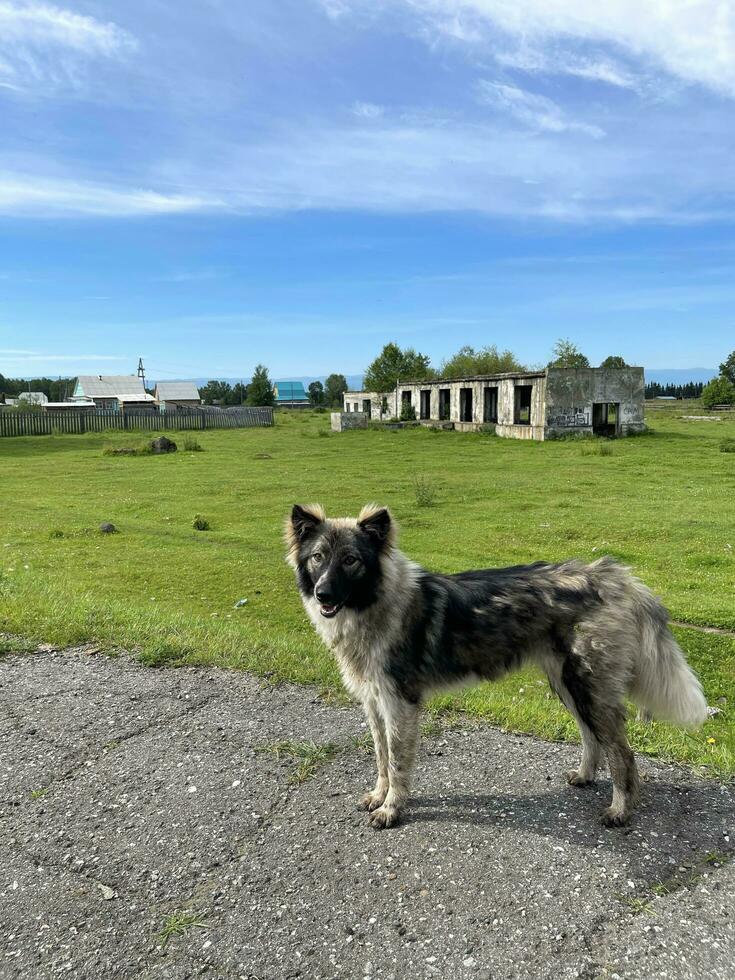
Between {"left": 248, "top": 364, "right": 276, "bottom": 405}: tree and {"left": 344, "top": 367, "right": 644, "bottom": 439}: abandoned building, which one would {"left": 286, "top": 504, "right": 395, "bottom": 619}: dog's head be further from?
{"left": 248, "top": 364, "right": 276, "bottom": 405}: tree

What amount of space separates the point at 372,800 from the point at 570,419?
1584 inches

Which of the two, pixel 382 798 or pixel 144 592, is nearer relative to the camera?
pixel 382 798

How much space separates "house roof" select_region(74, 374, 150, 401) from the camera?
126m

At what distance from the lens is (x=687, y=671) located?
4.65 metres

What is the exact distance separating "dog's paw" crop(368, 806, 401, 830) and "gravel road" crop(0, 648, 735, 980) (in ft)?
0.25

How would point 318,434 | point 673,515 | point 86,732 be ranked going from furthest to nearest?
1. point 318,434
2. point 673,515
3. point 86,732

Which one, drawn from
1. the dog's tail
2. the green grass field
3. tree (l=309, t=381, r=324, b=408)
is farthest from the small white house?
the dog's tail

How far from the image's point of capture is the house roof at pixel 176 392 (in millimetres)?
121375

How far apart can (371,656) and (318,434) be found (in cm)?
4836

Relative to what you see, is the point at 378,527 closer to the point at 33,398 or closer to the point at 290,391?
the point at 33,398

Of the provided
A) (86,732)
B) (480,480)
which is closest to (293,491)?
(480,480)

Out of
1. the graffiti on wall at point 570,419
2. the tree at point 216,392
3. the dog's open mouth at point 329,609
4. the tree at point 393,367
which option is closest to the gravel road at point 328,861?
the dog's open mouth at point 329,609

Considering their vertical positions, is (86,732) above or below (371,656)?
below

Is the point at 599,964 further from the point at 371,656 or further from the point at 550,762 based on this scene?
the point at 371,656
